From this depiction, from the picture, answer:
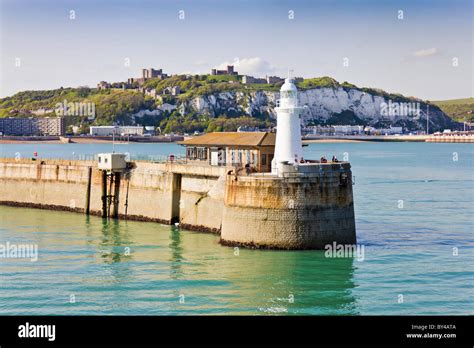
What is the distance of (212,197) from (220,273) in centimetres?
994

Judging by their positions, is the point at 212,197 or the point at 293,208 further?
the point at 212,197

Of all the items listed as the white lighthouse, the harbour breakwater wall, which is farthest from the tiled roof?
the white lighthouse

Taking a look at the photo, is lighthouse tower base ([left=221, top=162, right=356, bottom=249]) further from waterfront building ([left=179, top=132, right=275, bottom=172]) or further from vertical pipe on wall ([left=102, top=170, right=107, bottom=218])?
vertical pipe on wall ([left=102, top=170, right=107, bottom=218])

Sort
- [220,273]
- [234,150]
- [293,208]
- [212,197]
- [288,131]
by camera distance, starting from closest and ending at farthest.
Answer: [220,273]
[293,208]
[288,131]
[212,197]
[234,150]

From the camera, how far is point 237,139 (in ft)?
153

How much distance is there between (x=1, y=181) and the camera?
62.1m

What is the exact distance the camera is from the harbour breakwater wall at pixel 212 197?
1478 inches

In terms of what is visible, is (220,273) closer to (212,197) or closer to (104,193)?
(212,197)

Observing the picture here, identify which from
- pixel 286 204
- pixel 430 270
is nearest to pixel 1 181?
pixel 286 204

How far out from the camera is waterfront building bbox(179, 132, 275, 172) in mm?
44281

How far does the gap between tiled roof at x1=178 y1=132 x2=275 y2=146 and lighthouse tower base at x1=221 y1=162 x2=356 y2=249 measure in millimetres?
5902

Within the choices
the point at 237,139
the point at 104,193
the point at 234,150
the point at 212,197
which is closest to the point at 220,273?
the point at 212,197

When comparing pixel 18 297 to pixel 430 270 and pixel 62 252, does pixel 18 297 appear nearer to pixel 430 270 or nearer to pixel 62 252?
pixel 62 252

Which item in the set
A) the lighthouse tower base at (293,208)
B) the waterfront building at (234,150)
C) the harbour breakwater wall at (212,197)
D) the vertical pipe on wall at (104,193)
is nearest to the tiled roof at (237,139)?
the waterfront building at (234,150)
